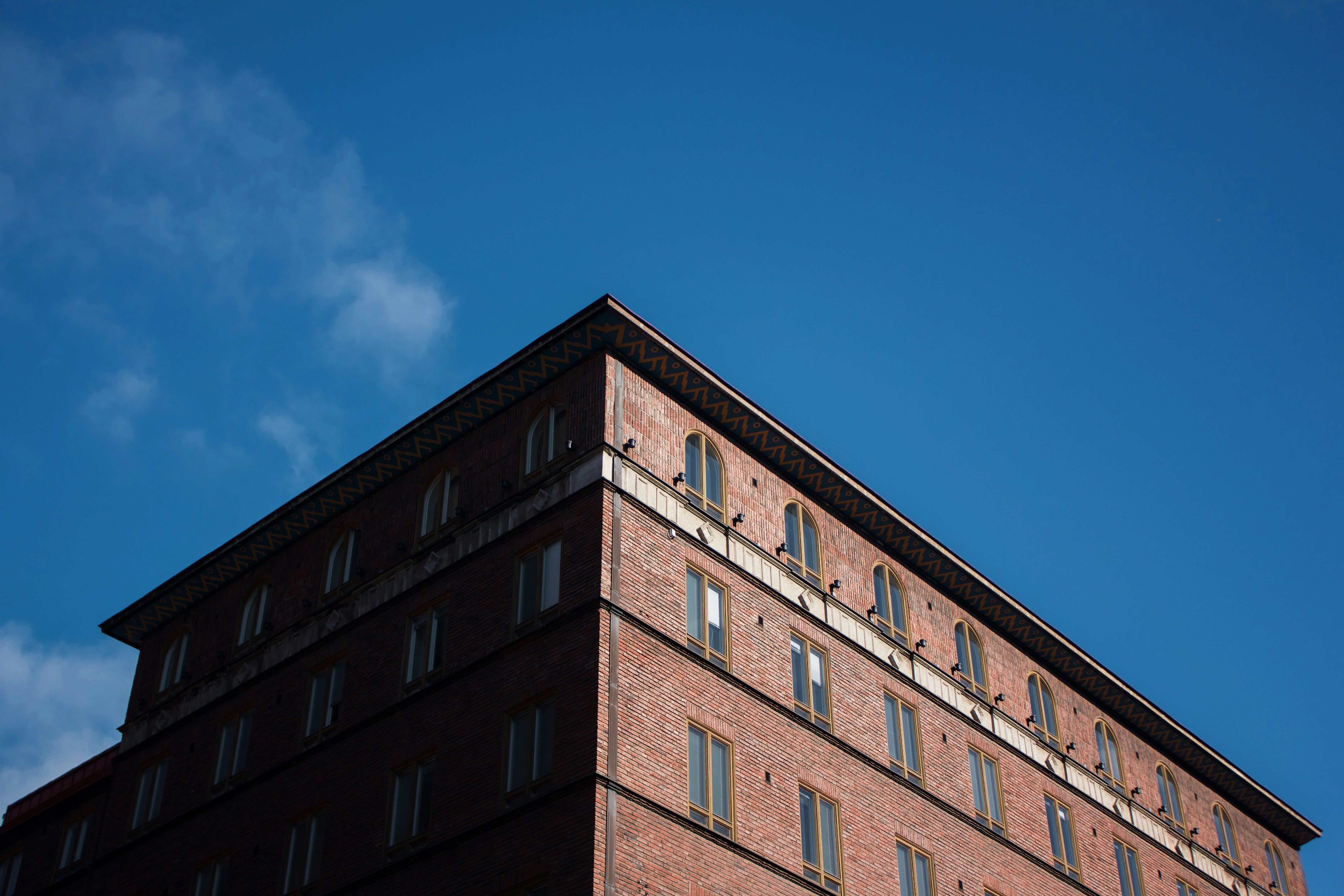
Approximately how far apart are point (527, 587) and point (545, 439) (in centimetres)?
402

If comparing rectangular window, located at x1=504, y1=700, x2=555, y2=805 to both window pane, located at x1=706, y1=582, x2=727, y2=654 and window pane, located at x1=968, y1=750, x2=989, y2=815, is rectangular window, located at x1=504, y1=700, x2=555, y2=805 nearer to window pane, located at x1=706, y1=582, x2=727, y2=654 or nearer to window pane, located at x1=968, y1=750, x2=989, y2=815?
window pane, located at x1=706, y1=582, x2=727, y2=654

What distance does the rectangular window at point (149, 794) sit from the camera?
39875mm

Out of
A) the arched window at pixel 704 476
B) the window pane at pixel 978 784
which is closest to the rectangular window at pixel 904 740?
A: the window pane at pixel 978 784

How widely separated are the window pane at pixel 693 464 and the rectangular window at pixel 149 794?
58.6 feet

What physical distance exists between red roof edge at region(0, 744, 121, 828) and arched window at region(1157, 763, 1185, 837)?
34.6 metres

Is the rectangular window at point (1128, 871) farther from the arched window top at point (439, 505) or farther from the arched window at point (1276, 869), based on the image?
the arched window top at point (439, 505)

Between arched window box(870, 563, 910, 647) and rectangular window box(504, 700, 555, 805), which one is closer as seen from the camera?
rectangular window box(504, 700, 555, 805)

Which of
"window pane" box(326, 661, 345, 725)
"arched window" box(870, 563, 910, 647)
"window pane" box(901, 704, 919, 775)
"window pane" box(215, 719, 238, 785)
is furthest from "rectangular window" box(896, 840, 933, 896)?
"window pane" box(215, 719, 238, 785)

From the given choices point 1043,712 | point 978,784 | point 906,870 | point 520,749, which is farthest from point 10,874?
point 1043,712

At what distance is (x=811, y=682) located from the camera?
35.8 m

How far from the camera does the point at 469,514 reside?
1410 inches

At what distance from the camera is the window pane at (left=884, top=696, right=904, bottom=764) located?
122 feet

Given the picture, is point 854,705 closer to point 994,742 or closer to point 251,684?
point 994,742

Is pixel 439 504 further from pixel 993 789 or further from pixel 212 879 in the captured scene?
pixel 993 789
